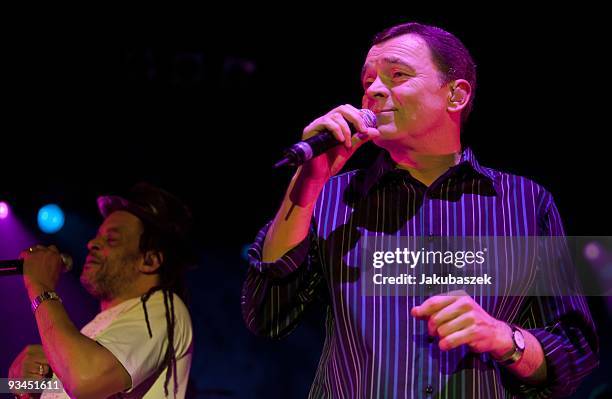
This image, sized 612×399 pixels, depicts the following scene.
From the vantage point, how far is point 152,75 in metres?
4.62

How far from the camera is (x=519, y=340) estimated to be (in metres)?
1.57

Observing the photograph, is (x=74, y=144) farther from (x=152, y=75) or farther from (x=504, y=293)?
(x=504, y=293)

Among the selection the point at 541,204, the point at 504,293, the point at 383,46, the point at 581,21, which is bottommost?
the point at 504,293

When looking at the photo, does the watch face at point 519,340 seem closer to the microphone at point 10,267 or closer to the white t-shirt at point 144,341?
the white t-shirt at point 144,341

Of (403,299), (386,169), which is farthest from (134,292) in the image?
(403,299)

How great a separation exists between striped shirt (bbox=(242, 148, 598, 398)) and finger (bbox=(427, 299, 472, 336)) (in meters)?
0.27

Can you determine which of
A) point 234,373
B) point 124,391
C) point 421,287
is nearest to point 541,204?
point 421,287

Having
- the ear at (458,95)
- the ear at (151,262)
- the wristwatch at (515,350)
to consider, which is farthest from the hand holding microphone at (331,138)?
the ear at (151,262)

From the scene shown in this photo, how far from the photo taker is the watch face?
5.13 ft

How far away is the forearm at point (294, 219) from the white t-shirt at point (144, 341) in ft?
4.54

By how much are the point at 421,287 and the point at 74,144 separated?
3584mm

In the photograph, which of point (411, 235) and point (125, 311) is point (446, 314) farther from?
point (125, 311)

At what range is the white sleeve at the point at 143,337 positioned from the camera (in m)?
2.85

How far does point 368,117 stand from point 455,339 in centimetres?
61
